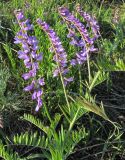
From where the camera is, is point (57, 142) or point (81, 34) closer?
point (57, 142)

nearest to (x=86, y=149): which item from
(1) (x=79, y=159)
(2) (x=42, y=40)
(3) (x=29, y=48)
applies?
(1) (x=79, y=159)

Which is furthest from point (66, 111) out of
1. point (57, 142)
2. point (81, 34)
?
point (81, 34)

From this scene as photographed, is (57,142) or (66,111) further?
(66,111)

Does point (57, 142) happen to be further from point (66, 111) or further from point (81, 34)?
point (81, 34)

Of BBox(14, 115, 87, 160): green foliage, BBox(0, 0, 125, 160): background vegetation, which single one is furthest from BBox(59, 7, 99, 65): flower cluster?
BBox(14, 115, 87, 160): green foliage

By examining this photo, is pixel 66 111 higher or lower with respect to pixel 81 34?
lower

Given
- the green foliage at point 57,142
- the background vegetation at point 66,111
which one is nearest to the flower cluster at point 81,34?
the background vegetation at point 66,111

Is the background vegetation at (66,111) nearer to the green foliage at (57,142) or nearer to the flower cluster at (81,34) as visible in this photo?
the green foliage at (57,142)

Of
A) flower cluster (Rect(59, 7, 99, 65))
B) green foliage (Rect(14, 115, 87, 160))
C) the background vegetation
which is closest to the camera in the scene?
green foliage (Rect(14, 115, 87, 160))

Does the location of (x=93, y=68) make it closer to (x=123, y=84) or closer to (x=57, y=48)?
(x=123, y=84)

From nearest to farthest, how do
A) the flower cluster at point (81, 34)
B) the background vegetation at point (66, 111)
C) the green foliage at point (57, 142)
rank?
the green foliage at point (57, 142)
the background vegetation at point (66, 111)
the flower cluster at point (81, 34)

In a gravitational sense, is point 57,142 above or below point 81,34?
below

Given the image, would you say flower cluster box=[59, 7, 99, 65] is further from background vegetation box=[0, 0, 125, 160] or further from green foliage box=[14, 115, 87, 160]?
green foliage box=[14, 115, 87, 160]

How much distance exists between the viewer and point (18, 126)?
6.29 ft
